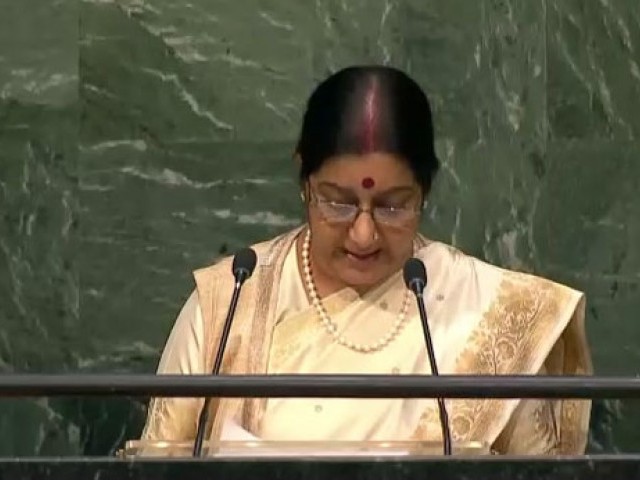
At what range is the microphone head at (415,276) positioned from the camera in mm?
1889

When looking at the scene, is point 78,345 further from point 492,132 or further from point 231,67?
point 492,132

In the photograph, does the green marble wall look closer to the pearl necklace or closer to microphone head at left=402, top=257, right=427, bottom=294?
the pearl necklace

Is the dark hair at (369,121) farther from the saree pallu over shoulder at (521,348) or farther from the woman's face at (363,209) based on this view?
the saree pallu over shoulder at (521,348)

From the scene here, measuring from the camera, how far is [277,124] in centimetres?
270

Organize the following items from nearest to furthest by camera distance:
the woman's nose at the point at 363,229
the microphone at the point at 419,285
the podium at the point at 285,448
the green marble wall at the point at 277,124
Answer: the podium at the point at 285,448
the microphone at the point at 419,285
the woman's nose at the point at 363,229
the green marble wall at the point at 277,124

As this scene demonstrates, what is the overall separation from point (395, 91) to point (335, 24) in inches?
22.9

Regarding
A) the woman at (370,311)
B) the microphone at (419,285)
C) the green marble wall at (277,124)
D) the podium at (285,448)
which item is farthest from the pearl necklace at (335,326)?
the green marble wall at (277,124)

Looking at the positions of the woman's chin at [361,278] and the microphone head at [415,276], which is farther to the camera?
the woman's chin at [361,278]

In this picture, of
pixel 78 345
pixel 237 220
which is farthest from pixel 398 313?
pixel 78 345

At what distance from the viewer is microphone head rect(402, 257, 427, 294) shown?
189cm

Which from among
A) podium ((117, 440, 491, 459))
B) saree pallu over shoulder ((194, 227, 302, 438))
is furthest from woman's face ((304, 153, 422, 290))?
podium ((117, 440, 491, 459))

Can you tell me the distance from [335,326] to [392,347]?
0.09m

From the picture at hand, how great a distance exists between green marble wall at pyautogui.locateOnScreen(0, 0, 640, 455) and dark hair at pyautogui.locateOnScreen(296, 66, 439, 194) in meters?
0.53

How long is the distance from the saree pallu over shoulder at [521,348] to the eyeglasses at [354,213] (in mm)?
214
